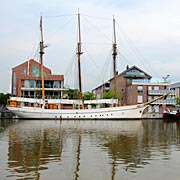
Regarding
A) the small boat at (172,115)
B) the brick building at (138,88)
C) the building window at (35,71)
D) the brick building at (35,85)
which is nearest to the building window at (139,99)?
the brick building at (138,88)

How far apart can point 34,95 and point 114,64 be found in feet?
59.6

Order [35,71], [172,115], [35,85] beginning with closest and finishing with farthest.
Result: [172,115] → [35,85] → [35,71]

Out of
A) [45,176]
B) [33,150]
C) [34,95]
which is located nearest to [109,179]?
Answer: [45,176]

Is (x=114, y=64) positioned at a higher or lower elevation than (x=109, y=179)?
higher

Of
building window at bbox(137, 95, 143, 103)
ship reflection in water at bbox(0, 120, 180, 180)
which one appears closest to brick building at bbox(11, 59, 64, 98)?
building window at bbox(137, 95, 143, 103)

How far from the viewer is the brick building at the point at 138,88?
227 feet

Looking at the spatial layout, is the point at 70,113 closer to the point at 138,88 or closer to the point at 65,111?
the point at 65,111

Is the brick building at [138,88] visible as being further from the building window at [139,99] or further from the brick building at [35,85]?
the brick building at [35,85]

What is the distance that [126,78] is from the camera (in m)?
77.1

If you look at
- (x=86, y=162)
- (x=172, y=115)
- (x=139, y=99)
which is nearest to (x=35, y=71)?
(x=139, y=99)

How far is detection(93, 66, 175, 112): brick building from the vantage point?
69.1 metres

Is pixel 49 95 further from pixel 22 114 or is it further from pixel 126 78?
pixel 126 78

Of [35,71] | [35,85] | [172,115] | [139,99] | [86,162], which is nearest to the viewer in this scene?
[86,162]

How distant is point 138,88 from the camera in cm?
6944
